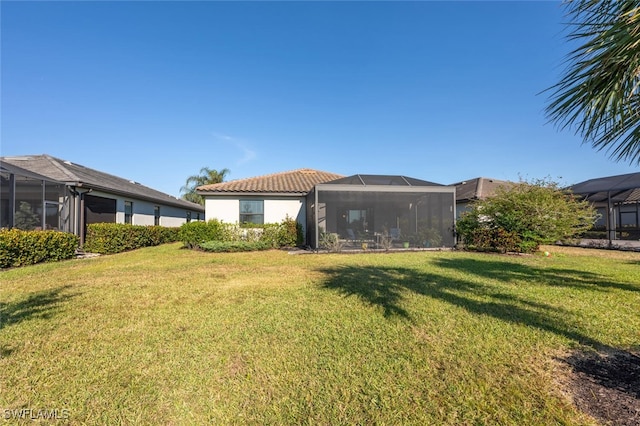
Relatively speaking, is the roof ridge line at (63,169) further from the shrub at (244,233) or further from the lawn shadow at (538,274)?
the lawn shadow at (538,274)

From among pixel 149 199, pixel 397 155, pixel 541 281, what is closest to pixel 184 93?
pixel 149 199

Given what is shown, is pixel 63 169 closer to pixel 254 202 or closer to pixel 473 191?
pixel 254 202

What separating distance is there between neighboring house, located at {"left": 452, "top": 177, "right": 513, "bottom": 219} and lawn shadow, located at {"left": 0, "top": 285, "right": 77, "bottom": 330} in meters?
18.0

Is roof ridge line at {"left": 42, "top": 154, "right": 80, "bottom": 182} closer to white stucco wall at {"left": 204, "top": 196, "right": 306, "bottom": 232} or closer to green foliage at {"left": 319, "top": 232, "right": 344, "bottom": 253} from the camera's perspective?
white stucco wall at {"left": 204, "top": 196, "right": 306, "bottom": 232}

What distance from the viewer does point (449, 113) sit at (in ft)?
53.2

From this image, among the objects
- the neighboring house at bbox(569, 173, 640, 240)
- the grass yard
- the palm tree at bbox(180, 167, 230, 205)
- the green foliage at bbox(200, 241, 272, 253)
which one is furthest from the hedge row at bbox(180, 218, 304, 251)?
the palm tree at bbox(180, 167, 230, 205)

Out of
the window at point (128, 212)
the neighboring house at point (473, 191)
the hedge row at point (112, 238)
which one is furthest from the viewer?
the neighboring house at point (473, 191)

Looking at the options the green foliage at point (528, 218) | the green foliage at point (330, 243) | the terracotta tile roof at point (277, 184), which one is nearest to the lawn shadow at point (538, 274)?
the green foliage at point (528, 218)

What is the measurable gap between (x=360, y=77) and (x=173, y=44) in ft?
31.3

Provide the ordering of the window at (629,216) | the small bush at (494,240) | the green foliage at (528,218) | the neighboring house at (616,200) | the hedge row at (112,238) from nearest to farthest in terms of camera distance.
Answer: the green foliage at (528,218) → the small bush at (494,240) → the hedge row at (112,238) → the neighboring house at (616,200) → the window at (629,216)

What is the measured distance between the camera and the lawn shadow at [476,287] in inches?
169

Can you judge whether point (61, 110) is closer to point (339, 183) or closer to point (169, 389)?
point (339, 183)

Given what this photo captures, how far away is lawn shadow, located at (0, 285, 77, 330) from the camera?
4.34 metres

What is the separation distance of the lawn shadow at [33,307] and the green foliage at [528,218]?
48.3ft
